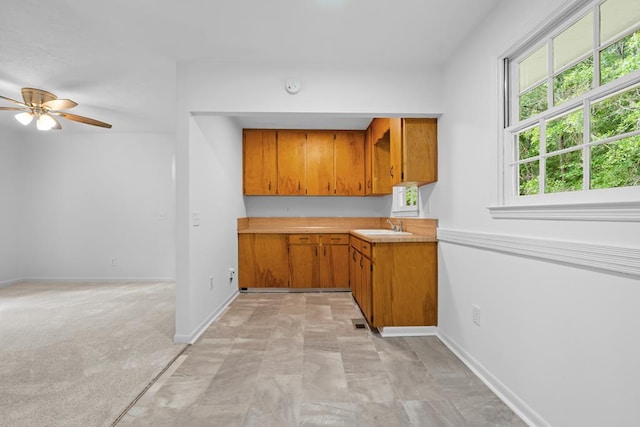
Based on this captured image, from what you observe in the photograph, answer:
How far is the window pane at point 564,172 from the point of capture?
1.43 m

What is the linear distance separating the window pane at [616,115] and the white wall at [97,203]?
5.11m

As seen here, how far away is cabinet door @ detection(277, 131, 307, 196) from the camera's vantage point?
4.55 metres

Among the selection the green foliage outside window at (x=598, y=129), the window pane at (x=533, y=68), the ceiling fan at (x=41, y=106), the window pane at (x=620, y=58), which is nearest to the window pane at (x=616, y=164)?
the green foliage outside window at (x=598, y=129)

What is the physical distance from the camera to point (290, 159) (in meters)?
4.57

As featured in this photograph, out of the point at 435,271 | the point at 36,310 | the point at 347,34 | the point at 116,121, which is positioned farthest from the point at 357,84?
the point at 36,310

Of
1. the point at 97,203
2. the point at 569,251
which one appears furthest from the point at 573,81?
the point at 97,203

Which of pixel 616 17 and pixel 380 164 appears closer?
pixel 616 17

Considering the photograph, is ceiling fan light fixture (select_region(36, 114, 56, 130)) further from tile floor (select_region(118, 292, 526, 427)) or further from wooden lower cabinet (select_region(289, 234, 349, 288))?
wooden lower cabinet (select_region(289, 234, 349, 288))

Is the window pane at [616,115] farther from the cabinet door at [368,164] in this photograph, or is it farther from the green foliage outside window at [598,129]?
the cabinet door at [368,164]

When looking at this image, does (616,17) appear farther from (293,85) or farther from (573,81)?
(293,85)

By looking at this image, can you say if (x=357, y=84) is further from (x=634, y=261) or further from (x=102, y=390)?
(x=102, y=390)

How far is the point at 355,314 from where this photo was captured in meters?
3.29

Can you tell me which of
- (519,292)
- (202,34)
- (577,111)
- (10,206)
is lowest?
(519,292)

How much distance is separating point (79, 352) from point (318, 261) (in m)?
2.72
